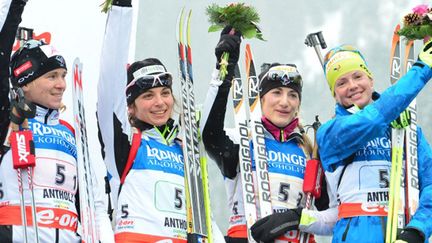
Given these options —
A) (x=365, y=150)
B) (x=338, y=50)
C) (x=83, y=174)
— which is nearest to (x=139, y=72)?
(x=83, y=174)

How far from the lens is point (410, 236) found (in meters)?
5.58

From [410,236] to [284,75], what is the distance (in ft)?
4.64

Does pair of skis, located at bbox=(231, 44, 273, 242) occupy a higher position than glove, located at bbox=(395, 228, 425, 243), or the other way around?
pair of skis, located at bbox=(231, 44, 273, 242)

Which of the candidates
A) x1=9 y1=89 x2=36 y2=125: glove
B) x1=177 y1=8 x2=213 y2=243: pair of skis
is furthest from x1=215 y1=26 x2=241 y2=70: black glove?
x1=9 y1=89 x2=36 y2=125: glove

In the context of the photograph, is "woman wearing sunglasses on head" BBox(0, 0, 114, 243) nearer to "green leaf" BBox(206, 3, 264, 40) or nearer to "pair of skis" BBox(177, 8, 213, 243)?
"pair of skis" BBox(177, 8, 213, 243)

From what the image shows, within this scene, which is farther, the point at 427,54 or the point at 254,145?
the point at 254,145

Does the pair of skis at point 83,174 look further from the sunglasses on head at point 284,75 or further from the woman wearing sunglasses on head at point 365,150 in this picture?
the woman wearing sunglasses on head at point 365,150

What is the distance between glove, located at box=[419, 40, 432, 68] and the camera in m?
5.61

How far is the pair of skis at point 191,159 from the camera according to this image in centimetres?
583

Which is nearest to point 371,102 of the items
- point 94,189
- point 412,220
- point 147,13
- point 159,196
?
point 412,220

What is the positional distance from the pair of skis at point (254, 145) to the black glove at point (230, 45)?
1.17ft

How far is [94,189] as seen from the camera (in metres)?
6.04

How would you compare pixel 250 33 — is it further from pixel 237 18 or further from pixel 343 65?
A: pixel 343 65

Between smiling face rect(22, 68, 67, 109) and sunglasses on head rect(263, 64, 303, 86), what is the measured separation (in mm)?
1381
